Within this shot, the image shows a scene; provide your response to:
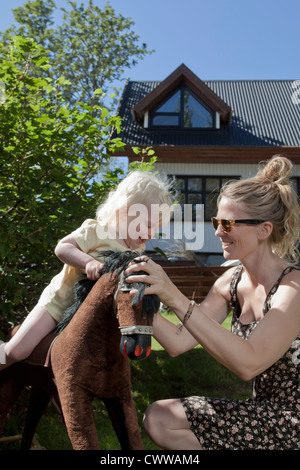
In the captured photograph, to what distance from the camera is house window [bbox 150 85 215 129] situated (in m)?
15.6

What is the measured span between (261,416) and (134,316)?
Answer: 3.16 feet

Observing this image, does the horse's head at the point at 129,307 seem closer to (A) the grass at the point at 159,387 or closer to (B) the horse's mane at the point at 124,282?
(B) the horse's mane at the point at 124,282

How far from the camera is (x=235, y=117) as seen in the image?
16.8 metres

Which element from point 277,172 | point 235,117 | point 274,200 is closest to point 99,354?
point 274,200

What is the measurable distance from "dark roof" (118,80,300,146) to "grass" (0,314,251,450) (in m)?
9.43

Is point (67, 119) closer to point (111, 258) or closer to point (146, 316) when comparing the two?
point (111, 258)

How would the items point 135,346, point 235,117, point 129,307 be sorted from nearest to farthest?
point 135,346, point 129,307, point 235,117

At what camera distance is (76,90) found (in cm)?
2753

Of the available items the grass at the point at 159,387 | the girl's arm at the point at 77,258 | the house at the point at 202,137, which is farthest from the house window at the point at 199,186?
the girl's arm at the point at 77,258

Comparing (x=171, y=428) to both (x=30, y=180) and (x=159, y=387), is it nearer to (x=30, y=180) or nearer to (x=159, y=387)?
(x=30, y=180)

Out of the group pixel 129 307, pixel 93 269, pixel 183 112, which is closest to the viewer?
pixel 129 307

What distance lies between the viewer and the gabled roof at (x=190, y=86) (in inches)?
591

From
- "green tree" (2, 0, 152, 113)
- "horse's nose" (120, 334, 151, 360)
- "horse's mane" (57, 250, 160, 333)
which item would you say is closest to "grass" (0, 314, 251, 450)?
"horse's mane" (57, 250, 160, 333)
